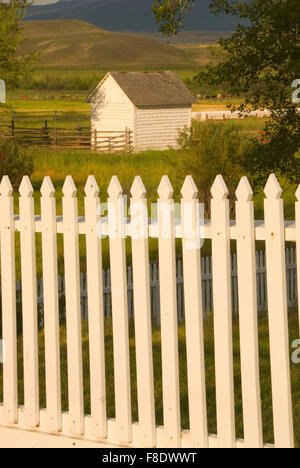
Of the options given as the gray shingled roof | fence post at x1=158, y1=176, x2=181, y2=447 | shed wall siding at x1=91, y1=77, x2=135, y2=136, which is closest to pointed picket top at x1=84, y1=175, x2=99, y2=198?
fence post at x1=158, y1=176, x2=181, y2=447

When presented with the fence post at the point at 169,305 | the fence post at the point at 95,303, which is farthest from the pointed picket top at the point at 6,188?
the fence post at the point at 169,305

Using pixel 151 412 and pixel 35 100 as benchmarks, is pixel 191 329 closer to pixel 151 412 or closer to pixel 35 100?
pixel 151 412

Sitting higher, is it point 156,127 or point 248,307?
point 156,127

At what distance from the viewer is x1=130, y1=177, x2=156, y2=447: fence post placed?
571 centimetres

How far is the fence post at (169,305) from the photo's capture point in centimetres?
561

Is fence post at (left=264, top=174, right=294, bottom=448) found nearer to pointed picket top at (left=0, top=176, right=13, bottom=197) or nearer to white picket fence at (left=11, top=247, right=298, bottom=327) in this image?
pointed picket top at (left=0, top=176, right=13, bottom=197)

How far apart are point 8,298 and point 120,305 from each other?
42.8 inches

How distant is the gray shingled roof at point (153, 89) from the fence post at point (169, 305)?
45.5 m

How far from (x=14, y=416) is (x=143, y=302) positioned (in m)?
1.56

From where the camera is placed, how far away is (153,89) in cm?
5300

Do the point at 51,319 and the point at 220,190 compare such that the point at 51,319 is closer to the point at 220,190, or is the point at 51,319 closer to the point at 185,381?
the point at 220,190

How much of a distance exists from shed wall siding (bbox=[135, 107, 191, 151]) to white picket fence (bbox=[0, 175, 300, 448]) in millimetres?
43982

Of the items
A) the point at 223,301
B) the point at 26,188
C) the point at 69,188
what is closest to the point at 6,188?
the point at 26,188
